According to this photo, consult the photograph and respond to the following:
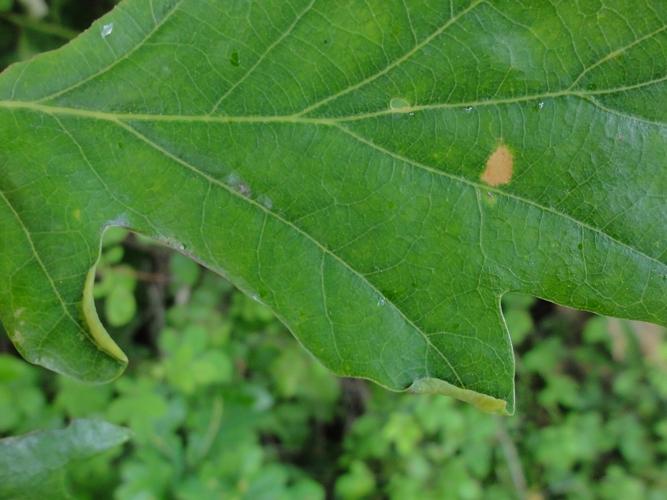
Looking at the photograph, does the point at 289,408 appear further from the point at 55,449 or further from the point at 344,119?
the point at 344,119

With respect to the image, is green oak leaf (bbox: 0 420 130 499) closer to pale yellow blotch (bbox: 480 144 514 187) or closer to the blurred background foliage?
the blurred background foliage

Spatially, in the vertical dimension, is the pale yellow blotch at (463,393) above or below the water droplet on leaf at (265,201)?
below

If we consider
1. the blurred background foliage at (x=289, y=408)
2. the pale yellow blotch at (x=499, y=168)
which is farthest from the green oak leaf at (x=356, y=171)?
the blurred background foliage at (x=289, y=408)

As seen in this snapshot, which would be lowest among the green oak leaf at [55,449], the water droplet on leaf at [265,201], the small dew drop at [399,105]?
the green oak leaf at [55,449]

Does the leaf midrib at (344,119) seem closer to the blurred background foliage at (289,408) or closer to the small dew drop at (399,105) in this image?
the small dew drop at (399,105)

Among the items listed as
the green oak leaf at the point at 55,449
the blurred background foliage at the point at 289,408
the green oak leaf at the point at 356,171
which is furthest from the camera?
the blurred background foliage at the point at 289,408

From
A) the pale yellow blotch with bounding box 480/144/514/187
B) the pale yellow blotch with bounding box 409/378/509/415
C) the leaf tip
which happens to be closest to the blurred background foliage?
the leaf tip

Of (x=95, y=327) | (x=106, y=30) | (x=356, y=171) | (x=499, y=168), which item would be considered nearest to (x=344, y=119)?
(x=356, y=171)
